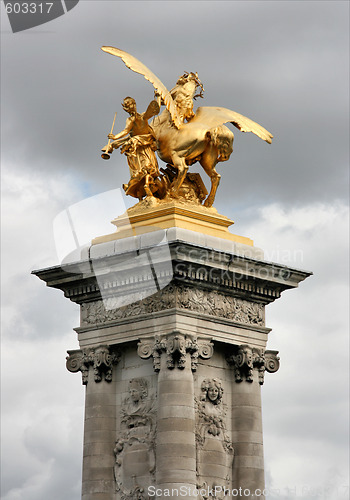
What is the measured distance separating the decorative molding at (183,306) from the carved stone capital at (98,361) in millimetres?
644

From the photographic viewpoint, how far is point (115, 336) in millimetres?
33969

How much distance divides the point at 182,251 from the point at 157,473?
464 cm

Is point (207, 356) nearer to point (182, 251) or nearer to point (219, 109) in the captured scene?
point (182, 251)

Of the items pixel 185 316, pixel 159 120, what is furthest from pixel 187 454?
pixel 159 120

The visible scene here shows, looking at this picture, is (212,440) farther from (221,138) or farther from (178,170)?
(221,138)

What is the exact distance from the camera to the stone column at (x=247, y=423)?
33.8 meters

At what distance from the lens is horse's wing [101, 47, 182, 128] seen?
113 feet

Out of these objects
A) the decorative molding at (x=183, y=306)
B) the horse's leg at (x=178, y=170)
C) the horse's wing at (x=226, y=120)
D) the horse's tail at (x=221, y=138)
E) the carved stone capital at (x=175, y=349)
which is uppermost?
the horse's wing at (x=226, y=120)

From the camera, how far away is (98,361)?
3394 cm

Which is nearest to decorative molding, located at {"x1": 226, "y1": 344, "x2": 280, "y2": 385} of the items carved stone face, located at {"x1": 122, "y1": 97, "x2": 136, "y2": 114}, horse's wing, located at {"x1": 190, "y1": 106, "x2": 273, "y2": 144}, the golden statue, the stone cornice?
the stone cornice

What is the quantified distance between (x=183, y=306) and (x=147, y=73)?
5.39 m

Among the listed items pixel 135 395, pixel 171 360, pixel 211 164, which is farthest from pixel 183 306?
pixel 211 164

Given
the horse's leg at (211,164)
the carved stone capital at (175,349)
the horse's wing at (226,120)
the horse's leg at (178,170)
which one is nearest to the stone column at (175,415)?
the carved stone capital at (175,349)

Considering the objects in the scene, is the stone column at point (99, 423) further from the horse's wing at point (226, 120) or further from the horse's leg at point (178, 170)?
the horse's wing at point (226, 120)
